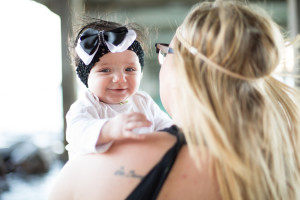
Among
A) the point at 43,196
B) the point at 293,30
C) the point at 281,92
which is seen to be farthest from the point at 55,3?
the point at 281,92

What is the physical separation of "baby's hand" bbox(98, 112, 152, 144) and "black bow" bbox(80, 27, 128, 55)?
51 centimetres

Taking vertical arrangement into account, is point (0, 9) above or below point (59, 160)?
above

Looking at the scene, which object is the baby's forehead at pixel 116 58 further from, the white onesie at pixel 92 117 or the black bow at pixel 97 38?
the white onesie at pixel 92 117

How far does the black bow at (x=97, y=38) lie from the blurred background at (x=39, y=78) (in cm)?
275

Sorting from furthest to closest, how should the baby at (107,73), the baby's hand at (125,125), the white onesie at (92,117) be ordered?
the baby at (107,73) < the white onesie at (92,117) < the baby's hand at (125,125)

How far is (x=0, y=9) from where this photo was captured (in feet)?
14.7

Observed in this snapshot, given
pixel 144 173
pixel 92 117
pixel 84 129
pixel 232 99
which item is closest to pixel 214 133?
pixel 232 99

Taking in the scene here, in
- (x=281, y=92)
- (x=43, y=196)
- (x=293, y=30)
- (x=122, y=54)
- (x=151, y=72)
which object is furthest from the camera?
(x=151, y=72)

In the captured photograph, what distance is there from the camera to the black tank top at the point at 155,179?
0.78m

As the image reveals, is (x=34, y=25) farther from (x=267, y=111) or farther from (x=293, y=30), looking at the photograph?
(x=267, y=111)

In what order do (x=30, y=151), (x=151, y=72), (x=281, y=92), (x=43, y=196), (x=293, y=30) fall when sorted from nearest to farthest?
1. (x=281, y=92)
2. (x=43, y=196)
3. (x=293, y=30)
4. (x=30, y=151)
5. (x=151, y=72)

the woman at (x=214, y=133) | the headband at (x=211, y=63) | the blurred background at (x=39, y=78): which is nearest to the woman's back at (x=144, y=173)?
the woman at (x=214, y=133)

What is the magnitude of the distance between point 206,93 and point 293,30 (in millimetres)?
4224

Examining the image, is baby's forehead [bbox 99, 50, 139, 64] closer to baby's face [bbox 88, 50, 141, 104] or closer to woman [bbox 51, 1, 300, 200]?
baby's face [bbox 88, 50, 141, 104]
